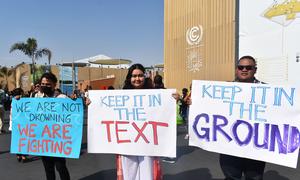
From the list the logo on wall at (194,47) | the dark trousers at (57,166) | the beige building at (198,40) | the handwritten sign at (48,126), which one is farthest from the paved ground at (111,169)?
the logo on wall at (194,47)

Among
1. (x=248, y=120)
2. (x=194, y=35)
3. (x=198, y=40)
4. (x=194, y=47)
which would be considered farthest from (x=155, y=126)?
(x=194, y=35)

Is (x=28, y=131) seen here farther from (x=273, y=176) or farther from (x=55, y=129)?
(x=273, y=176)

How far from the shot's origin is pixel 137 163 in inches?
137

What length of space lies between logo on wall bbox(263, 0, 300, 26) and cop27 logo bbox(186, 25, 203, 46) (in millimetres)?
6994

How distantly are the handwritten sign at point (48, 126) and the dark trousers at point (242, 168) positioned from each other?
1.61m

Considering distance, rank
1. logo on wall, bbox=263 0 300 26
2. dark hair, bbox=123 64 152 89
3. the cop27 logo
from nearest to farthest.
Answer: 1. dark hair, bbox=123 64 152 89
2. logo on wall, bbox=263 0 300 26
3. the cop27 logo

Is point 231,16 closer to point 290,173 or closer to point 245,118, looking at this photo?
point 290,173

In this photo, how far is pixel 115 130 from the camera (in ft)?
11.6

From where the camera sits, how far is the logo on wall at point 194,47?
17.2 m

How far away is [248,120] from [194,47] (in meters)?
14.6

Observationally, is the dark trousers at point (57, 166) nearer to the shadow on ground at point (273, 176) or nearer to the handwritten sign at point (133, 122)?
the handwritten sign at point (133, 122)

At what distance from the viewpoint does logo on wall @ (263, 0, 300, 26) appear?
9586 mm

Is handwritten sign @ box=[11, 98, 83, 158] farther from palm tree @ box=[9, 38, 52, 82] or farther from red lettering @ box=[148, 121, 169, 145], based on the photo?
palm tree @ box=[9, 38, 52, 82]

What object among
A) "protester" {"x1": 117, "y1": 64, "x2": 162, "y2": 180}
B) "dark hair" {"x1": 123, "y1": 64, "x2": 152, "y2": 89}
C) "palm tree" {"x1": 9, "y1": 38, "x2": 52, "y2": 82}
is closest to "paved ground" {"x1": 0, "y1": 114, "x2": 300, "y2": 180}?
"protester" {"x1": 117, "y1": 64, "x2": 162, "y2": 180}
